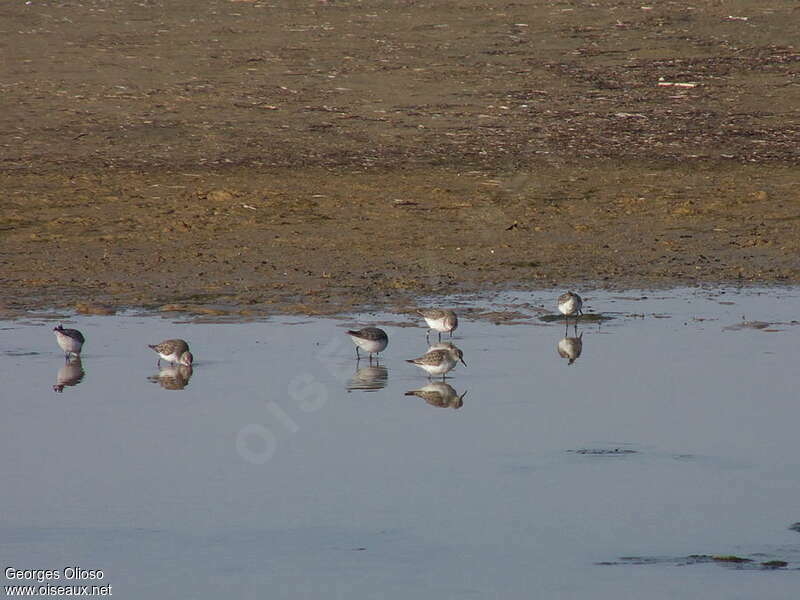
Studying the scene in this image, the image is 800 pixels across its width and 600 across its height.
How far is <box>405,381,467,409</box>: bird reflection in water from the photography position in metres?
10.7

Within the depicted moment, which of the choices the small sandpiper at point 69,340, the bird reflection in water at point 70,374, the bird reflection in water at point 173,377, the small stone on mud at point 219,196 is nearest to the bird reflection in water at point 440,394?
the bird reflection in water at point 173,377

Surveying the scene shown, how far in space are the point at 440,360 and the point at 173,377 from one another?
192 cm

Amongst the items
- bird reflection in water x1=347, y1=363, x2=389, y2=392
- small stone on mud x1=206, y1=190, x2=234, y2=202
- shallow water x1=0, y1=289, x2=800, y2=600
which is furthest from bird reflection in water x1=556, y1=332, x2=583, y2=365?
small stone on mud x1=206, y1=190, x2=234, y2=202

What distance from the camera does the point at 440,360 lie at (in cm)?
1152

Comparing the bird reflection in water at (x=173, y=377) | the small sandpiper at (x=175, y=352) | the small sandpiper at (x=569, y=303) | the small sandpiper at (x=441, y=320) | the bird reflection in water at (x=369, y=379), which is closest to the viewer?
the bird reflection in water at (x=173, y=377)

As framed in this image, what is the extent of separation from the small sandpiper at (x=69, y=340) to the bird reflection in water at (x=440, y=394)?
2.60 metres

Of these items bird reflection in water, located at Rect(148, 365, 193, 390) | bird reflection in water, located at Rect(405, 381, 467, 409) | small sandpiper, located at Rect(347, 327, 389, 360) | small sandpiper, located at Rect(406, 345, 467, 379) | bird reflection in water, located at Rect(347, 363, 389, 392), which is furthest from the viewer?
small sandpiper, located at Rect(347, 327, 389, 360)

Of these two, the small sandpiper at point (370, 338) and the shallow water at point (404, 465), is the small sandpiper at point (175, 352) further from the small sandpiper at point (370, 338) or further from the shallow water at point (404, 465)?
the small sandpiper at point (370, 338)

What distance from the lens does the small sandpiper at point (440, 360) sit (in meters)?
11.5

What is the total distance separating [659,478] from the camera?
8.77 m

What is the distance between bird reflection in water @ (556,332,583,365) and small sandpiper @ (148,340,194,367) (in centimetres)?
284

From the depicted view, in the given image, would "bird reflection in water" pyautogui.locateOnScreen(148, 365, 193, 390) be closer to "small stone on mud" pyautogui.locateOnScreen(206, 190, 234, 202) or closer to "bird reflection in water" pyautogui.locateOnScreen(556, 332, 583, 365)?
"bird reflection in water" pyautogui.locateOnScreen(556, 332, 583, 365)

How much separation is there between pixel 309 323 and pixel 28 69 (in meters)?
11.1

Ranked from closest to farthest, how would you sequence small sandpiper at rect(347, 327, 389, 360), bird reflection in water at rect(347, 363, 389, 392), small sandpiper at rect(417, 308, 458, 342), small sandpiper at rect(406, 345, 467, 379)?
bird reflection in water at rect(347, 363, 389, 392) < small sandpiper at rect(406, 345, 467, 379) < small sandpiper at rect(347, 327, 389, 360) < small sandpiper at rect(417, 308, 458, 342)
